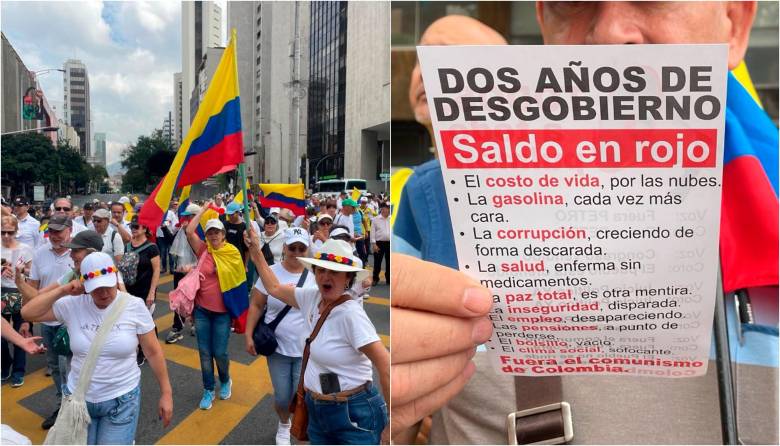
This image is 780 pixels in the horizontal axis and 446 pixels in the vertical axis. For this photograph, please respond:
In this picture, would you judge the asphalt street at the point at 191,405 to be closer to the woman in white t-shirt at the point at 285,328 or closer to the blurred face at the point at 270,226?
the woman in white t-shirt at the point at 285,328

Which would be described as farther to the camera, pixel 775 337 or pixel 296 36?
pixel 296 36

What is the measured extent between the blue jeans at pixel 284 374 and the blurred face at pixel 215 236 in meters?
0.92

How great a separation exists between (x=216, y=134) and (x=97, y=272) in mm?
755

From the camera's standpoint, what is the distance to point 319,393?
1.62m

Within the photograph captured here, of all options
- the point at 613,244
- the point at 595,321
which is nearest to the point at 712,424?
the point at 595,321

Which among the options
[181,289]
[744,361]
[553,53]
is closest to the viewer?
[553,53]

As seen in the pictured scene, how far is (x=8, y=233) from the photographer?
294 centimetres

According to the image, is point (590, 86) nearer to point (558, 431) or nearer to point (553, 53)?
point (553, 53)

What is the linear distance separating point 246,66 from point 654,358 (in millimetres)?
2595

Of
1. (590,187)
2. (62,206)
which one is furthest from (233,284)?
(62,206)

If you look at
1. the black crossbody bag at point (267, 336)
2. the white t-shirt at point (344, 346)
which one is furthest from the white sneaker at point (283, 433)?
the white t-shirt at point (344, 346)

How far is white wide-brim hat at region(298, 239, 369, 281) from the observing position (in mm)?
1512

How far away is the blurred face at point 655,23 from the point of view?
100cm

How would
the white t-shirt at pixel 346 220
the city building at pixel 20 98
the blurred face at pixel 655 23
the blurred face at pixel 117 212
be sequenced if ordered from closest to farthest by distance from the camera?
1. the blurred face at pixel 655 23
2. the city building at pixel 20 98
3. the blurred face at pixel 117 212
4. the white t-shirt at pixel 346 220
